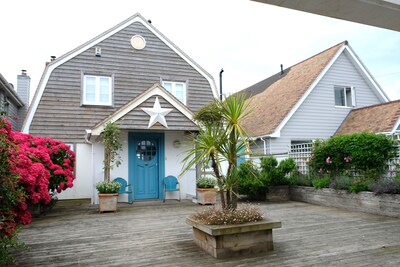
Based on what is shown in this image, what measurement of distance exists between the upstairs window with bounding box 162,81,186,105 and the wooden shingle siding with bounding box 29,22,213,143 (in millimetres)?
200

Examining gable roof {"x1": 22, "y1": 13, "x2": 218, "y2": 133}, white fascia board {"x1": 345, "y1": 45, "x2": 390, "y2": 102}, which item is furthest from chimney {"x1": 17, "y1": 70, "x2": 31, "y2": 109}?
white fascia board {"x1": 345, "y1": 45, "x2": 390, "y2": 102}

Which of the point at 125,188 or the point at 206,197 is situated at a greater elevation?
the point at 125,188

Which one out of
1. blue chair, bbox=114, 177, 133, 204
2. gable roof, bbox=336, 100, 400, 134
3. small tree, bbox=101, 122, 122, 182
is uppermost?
gable roof, bbox=336, 100, 400, 134

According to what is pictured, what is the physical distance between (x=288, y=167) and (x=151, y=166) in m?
4.53

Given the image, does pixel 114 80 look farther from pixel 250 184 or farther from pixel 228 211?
pixel 228 211

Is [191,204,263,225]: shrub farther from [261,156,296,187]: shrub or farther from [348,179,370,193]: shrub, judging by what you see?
[261,156,296,187]: shrub

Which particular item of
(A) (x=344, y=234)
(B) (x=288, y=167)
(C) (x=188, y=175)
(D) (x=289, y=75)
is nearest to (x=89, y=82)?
(C) (x=188, y=175)

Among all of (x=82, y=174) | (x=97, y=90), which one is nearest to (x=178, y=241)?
(x=82, y=174)

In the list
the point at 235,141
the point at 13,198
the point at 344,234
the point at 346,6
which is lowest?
the point at 344,234

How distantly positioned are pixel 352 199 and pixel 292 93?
302 inches

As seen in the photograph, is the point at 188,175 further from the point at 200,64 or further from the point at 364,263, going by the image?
the point at 364,263

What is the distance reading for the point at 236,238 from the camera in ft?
12.6

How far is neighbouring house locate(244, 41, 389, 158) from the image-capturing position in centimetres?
1283

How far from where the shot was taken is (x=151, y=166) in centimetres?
969
